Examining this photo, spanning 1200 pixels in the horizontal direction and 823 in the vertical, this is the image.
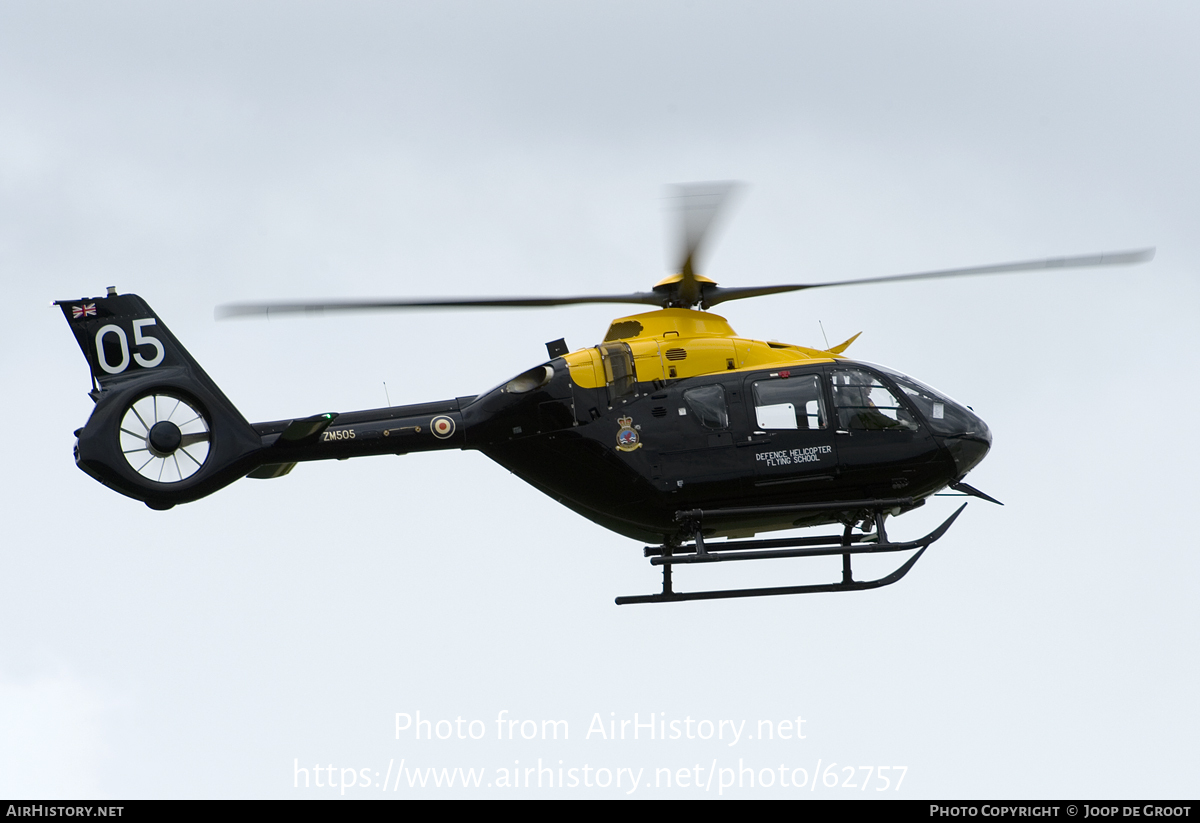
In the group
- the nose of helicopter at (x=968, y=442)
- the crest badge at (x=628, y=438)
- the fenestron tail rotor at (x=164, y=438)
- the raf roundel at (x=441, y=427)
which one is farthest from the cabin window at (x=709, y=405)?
the fenestron tail rotor at (x=164, y=438)

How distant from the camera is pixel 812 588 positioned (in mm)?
19891

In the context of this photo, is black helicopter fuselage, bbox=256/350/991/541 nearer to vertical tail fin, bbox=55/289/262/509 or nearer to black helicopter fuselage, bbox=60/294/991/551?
black helicopter fuselage, bbox=60/294/991/551

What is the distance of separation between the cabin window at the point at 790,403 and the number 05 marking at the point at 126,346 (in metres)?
8.07

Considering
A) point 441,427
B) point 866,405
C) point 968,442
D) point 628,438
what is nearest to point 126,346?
point 441,427

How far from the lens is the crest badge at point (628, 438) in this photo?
20.2 metres

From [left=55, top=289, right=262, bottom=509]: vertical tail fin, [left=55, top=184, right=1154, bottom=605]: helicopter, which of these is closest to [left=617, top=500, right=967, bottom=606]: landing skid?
[left=55, top=184, right=1154, bottom=605]: helicopter

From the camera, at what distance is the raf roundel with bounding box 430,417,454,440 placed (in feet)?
66.7

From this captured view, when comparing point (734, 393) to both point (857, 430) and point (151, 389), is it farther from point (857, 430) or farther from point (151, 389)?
point (151, 389)

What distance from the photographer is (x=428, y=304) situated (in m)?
19.9

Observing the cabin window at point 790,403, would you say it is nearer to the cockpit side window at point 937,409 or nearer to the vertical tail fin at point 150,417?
the cockpit side window at point 937,409

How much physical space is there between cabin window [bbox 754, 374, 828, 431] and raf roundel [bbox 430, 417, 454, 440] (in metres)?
4.04

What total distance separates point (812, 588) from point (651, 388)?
11.0 ft

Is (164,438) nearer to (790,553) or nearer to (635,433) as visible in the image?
(635,433)
